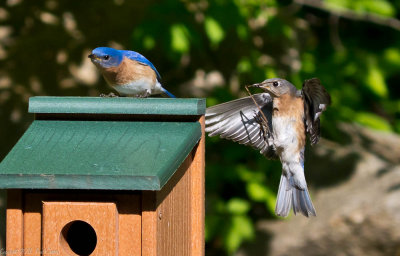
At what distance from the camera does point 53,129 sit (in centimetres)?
264

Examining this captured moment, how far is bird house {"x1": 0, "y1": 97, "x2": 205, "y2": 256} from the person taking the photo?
7.55 ft

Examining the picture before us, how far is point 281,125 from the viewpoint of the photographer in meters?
3.58

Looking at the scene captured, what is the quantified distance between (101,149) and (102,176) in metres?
0.22

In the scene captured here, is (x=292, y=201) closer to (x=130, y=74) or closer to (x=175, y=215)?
(x=130, y=74)

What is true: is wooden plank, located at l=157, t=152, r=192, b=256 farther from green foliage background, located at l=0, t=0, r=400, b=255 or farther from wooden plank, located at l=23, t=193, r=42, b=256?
green foliage background, located at l=0, t=0, r=400, b=255

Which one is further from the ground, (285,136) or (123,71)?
(123,71)

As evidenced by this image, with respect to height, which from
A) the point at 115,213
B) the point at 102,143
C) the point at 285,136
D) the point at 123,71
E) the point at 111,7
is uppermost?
the point at 111,7

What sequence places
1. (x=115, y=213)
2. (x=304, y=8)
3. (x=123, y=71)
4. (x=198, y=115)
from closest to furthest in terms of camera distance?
(x=115, y=213) < (x=198, y=115) < (x=123, y=71) < (x=304, y=8)

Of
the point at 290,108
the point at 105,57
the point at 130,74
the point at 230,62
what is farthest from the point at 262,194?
the point at 105,57

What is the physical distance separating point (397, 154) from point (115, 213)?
459cm

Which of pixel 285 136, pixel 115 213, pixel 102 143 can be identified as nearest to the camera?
pixel 115 213

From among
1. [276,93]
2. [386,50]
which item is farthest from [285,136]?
[386,50]

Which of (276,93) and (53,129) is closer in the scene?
(53,129)

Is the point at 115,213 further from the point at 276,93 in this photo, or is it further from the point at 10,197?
the point at 276,93
